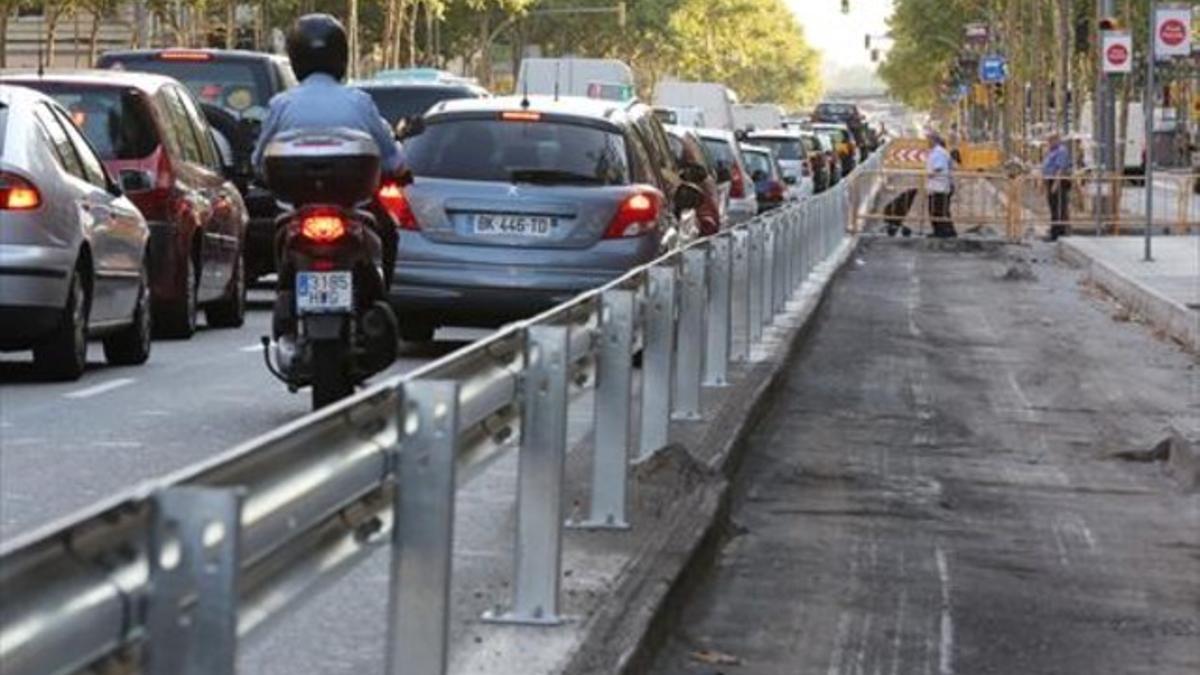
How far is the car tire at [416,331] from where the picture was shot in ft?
62.8

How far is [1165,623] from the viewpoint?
31.5 ft

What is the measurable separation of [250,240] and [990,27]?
98573 millimetres

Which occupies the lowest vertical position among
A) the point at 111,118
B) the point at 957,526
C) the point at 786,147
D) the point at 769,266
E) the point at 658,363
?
the point at 957,526

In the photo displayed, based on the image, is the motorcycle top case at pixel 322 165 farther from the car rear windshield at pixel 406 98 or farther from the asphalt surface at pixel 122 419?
the car rear windshield at pixel 406 98

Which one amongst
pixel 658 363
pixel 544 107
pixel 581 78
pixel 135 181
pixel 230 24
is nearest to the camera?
pixel 658 363

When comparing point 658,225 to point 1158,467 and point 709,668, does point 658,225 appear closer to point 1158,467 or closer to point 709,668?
point 1158,467

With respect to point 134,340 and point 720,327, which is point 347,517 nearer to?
point 720,327

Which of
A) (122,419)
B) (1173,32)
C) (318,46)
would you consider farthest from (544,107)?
(1173,32)

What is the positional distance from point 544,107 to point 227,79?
28.6 ft

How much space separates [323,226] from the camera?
38.9 ft

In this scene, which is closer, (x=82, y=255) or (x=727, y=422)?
(x=727, y=422)

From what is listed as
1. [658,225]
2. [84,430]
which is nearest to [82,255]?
[84,430]

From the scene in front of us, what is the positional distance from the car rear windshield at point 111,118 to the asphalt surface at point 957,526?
14.0ft

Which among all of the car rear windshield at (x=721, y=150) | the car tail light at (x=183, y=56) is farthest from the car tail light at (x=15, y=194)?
the car rear windshield at (x=721, y=150)
